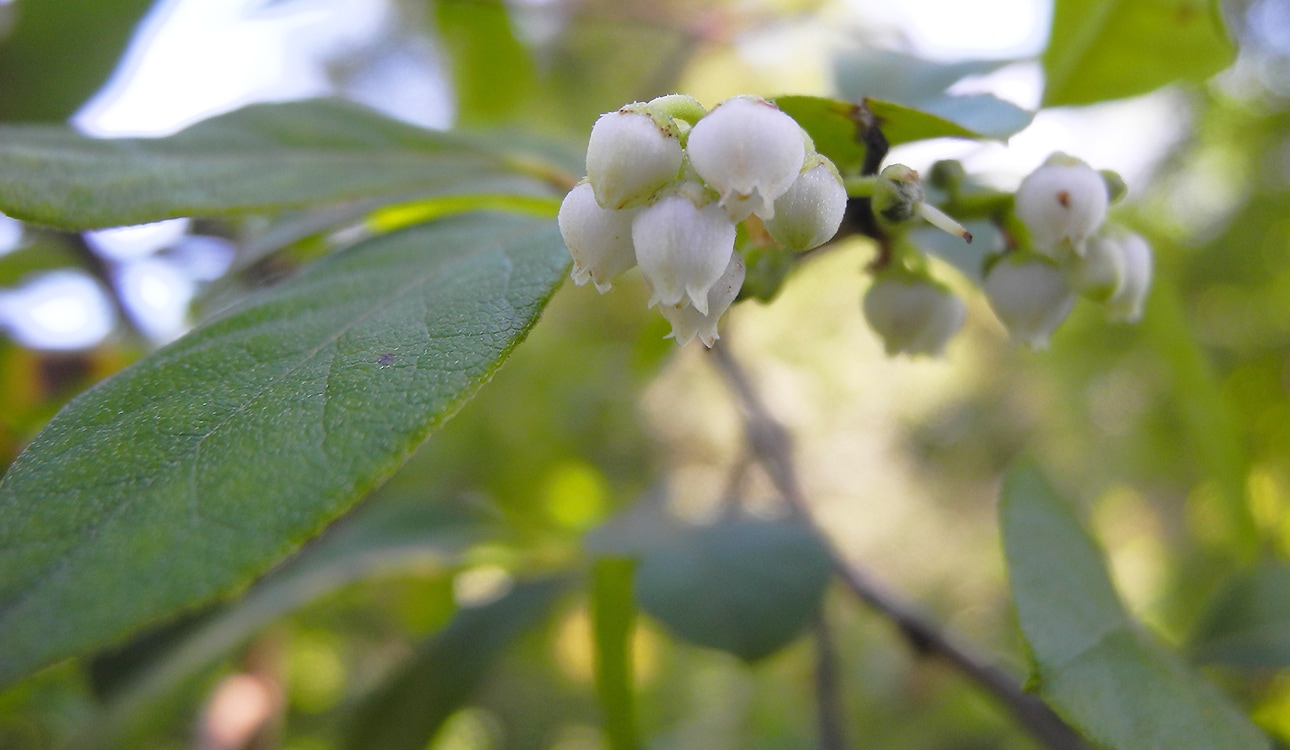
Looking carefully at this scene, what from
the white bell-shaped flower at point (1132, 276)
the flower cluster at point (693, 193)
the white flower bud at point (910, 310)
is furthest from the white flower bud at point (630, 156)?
the white bell-shaped flower at point (1132, 276)

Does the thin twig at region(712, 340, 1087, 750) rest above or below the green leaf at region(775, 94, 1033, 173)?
below

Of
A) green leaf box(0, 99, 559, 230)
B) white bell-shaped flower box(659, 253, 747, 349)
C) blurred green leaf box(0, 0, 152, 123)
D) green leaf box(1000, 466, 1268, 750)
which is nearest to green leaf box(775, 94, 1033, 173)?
white bell-shaped flower box(659, 253, 747, 349)

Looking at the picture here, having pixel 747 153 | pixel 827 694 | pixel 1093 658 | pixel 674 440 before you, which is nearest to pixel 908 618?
pixel 827 694

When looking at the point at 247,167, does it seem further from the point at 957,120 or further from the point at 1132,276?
the point at 1132,276

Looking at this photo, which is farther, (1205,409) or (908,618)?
(1205,409)

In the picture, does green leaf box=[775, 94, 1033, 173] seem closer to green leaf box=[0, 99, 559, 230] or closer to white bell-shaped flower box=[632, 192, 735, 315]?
white bell-shaped flower box=[632, 192, 735, 315]

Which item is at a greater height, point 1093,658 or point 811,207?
point 811,207

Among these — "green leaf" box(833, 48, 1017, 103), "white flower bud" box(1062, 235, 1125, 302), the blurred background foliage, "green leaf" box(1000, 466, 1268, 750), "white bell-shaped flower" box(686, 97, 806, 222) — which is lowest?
the blurred background foliage
